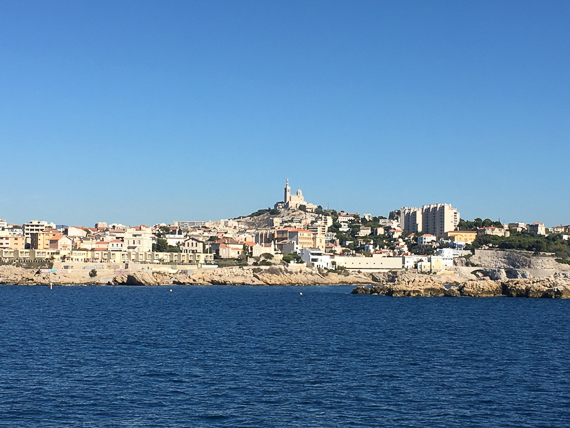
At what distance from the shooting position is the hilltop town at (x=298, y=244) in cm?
8806

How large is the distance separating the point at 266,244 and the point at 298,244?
17.2 feet

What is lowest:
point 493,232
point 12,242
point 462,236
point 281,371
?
point 281,371

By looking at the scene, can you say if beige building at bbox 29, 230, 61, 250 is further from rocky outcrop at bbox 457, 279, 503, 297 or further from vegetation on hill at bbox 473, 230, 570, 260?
vegetation on hill at bbox 473, 230, 570, 260

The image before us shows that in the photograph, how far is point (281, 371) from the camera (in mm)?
18000

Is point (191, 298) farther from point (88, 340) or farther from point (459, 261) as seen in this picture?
point (459, 261)

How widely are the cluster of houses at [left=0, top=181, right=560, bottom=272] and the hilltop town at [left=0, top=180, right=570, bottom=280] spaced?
144 millimetres

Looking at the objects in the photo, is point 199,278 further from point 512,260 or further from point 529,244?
point 529,244

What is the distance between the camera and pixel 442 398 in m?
15.1

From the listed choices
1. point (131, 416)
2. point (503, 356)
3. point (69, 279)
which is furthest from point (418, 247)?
point (131, 416)

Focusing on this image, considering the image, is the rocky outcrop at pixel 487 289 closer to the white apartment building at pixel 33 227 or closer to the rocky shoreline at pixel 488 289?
the rocky shoreline at pixel 488 289

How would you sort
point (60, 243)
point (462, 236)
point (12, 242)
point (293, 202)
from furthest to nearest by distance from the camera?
1. point (293, 202)
2. point (462, 236)
3. point (12, 242)
4. point (60, 243)

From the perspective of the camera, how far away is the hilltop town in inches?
3467

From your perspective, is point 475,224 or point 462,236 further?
point 475,224

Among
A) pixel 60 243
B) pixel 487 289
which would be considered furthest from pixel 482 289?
pixel 60 243
